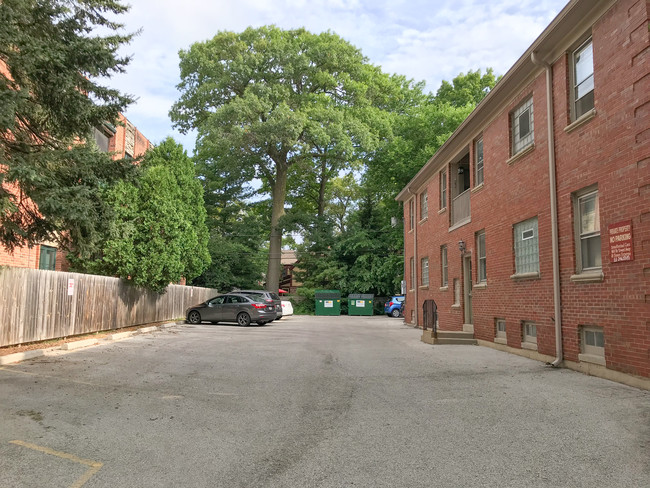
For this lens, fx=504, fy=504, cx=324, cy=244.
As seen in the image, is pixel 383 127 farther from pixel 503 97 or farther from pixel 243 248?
pixel 503 97

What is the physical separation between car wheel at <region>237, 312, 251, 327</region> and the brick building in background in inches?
307

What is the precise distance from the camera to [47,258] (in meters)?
19.4

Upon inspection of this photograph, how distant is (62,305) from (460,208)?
12480mm

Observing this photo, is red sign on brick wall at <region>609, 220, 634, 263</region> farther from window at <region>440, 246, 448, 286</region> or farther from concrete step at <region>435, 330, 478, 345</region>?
window at <region>440, 246, 448, 286</region>

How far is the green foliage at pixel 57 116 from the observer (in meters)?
8.36

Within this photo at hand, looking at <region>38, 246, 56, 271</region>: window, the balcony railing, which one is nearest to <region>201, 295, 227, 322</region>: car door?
<region>38, 246, 56, 271</region>: window

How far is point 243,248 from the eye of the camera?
41.8m

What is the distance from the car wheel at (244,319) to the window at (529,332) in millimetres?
13693

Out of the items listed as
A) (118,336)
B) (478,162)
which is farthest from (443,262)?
(118,336)

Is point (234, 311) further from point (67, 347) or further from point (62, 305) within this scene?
point (67, 347)

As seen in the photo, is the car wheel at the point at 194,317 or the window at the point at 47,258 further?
the car wheel at the point at 194,317

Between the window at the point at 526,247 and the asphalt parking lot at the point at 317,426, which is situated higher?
the window at the point at 526,247

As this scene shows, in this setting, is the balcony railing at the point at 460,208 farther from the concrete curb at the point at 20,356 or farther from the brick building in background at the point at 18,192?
the concrete curb at the point at 20,356

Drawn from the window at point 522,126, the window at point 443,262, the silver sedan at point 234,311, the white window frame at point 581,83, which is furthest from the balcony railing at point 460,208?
the silver sedan at point 234,311
